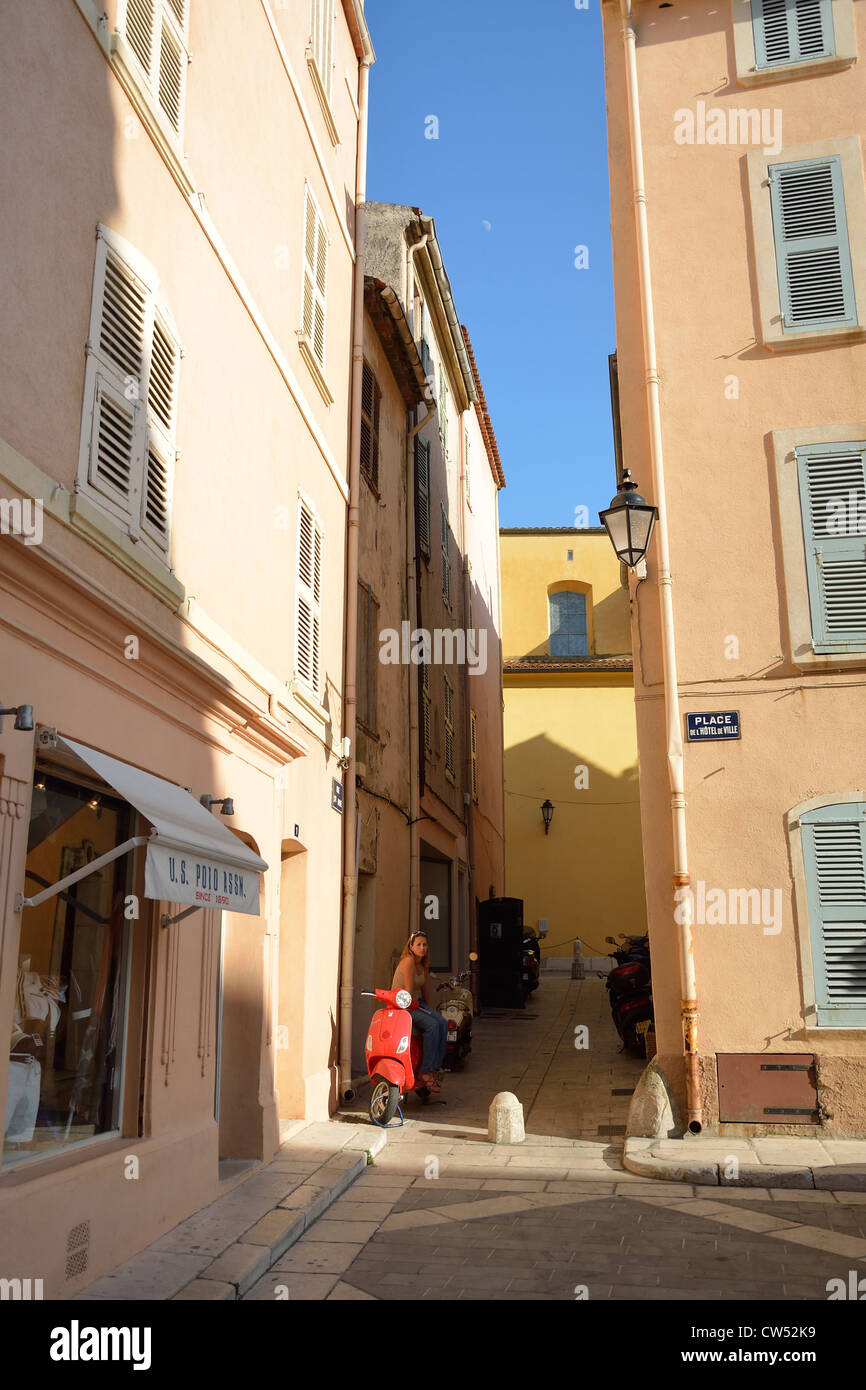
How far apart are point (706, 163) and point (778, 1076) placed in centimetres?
844

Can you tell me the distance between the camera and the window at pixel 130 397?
6.17 meters

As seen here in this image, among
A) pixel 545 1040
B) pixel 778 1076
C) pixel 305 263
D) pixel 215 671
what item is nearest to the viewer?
pixel 215 671

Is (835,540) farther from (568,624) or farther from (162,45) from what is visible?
(568,624)

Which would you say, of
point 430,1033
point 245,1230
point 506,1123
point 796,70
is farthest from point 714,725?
point 796,70

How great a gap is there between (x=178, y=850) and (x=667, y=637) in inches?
224

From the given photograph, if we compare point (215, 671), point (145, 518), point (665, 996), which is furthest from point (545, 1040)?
point (145, 518)

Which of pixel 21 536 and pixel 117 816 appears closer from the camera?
pixel 21 536

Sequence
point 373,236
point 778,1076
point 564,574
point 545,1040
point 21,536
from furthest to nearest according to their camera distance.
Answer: point 564,574
point 373,236
point 545,1040
point 778,1076
point 21,536

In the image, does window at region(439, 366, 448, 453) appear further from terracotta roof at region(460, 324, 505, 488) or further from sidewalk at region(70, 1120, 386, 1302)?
sidewalk at region(70, 1120, 386, 1302)

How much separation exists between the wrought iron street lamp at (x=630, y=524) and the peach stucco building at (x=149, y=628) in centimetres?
286

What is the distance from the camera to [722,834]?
9.82 m

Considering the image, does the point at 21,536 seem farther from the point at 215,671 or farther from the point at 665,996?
the point at 665,996

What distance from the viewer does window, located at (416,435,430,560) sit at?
17.5m

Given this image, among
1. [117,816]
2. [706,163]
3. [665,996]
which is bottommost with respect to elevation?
[665,996]
